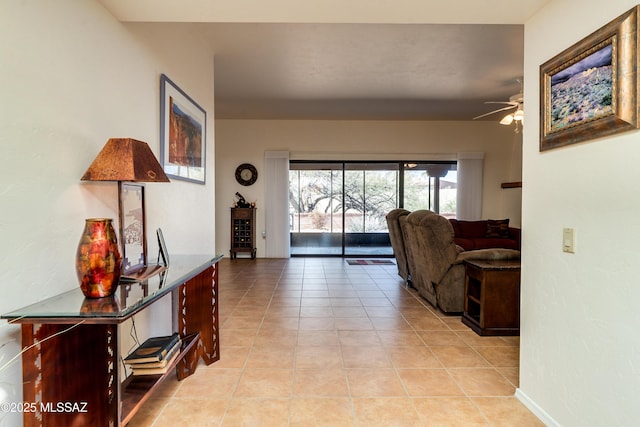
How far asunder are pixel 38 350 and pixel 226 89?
4453mm

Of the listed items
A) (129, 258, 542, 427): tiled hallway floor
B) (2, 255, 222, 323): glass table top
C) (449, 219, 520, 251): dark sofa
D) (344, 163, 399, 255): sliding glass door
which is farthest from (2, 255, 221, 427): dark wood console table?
(344, 163, 399, 255): sliding glass door

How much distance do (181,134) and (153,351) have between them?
1761mm

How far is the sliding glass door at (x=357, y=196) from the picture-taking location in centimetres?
708

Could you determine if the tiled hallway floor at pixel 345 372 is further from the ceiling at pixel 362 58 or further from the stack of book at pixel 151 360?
the ceiling at pixel 362 58

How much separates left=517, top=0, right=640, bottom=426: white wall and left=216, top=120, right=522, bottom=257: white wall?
509 cm

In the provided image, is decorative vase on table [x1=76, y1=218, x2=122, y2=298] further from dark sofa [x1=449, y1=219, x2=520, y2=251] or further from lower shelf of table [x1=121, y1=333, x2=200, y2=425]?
dark sofa [x1=449, y1=219, x2=520, y2=251]

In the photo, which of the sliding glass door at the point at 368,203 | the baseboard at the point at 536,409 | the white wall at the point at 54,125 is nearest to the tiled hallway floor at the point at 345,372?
the baseboard at the point at 536,409

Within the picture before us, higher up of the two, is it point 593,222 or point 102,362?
point 593,222

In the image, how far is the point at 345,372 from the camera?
7.29ft

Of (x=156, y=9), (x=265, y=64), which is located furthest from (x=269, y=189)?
(x=156, y=9)

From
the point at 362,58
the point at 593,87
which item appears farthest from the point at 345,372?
the point at 362,58

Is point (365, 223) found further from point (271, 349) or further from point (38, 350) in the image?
point (38, 350)

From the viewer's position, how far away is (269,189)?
22.5ft

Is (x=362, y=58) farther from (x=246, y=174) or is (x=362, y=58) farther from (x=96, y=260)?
(x=246, y=174)
